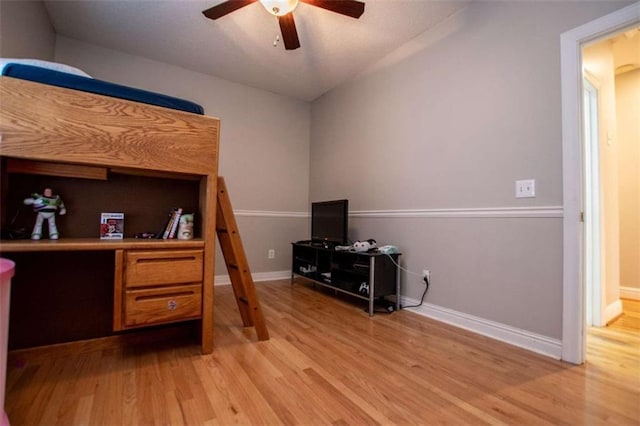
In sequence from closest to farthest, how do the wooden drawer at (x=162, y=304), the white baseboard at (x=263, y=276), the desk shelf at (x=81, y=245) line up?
A: 1. the desk shelf at (x=81, y=245)
2. the wooden drawer at (x=162, y=304)
3. the white baseboard at (x=263, y=276)

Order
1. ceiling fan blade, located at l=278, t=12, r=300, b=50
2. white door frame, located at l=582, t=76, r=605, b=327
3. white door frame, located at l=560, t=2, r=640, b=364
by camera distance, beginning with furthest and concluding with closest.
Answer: white door frame, located at l=582, t=76, r=605, b=327 → ceiling fan blade, located at l=278, t=12, r=300, b=50 → white door frame, located at l=560, t=2, r=640, b=364

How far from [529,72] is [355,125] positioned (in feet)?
5.81

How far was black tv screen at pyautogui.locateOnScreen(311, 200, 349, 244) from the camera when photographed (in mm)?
2969

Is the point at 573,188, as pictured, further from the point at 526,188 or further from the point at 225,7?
the point at 225,7

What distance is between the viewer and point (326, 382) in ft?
4.53

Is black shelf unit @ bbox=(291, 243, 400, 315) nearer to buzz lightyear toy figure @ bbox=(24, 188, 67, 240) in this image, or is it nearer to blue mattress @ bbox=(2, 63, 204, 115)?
blue mattress @ bbox=(2, 63, 204, 115)

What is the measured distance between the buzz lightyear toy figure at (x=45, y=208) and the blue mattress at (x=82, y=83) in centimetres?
55

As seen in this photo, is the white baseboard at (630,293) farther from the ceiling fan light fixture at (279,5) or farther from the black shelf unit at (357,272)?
the ceiling fan light fixture at (279,5)

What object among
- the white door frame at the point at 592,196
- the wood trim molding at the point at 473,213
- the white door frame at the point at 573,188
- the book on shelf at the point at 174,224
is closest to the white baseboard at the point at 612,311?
the white door frame at the point at 592,196

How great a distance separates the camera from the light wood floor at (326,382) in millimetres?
1138

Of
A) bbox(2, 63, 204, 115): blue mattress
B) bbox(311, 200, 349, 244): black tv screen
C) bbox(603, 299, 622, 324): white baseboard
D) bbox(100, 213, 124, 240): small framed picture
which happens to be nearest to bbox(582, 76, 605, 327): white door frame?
bbox(603, 299, 622, 324): white baseboard

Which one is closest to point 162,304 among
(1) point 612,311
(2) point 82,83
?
(2) point 82,83

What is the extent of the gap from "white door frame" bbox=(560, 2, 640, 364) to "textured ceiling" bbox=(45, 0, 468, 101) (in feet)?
3.23


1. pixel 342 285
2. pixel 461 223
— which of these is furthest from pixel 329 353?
pixel 461 223
